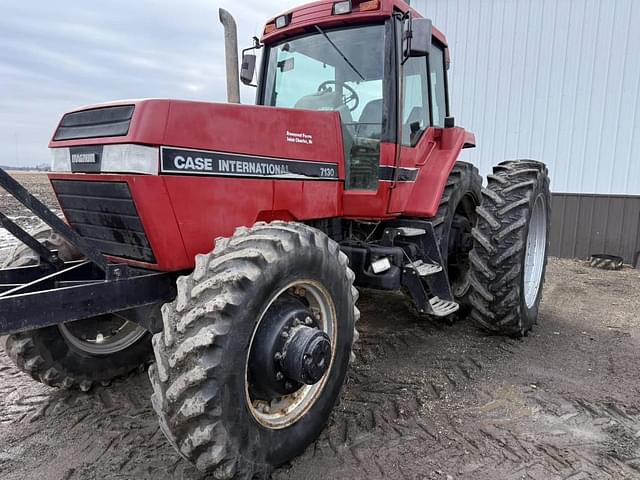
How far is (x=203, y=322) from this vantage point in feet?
6.32

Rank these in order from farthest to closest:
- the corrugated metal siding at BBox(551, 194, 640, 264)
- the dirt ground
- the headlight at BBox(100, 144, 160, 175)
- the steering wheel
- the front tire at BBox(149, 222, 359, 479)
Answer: the corrugated metal siding at BBox(551, 194, 640, 264) → the steering wheel → the dirt ground → the headlight at BBox(100, 144, 160, 175) → the front tire at BBox(149, 222, 359, 479)

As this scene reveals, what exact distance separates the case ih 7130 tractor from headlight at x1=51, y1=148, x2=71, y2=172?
10 millimetres

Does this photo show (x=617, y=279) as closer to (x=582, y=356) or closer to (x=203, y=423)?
(x=582, y=356)

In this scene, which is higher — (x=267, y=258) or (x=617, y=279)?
(x=267, y=258)

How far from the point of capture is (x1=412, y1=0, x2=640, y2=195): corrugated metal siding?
25.5 feet

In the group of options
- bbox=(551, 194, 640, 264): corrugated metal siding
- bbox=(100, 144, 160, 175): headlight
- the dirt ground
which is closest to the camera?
bbox=(100, 144, 160, 175): headlight

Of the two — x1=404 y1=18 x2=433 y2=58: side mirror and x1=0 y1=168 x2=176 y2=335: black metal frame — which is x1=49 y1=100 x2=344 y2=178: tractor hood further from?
x1=404 y1=18 x2=433 y2=58: side mirror

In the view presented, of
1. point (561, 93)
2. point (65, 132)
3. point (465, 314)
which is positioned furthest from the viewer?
point (561, 93)

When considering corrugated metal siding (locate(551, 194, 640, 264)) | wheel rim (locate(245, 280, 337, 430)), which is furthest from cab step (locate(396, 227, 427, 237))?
corrugated metal siding (locate(551, 194, 640, 264))

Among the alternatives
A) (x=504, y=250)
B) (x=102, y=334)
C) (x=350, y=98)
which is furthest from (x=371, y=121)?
(x=102, y=334)

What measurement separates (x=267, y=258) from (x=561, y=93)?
7888 mm

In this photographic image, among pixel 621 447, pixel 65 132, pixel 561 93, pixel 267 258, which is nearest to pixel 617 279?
pixel 561 93

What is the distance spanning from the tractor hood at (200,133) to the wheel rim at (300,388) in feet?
2.30

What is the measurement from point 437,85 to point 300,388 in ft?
9.96
